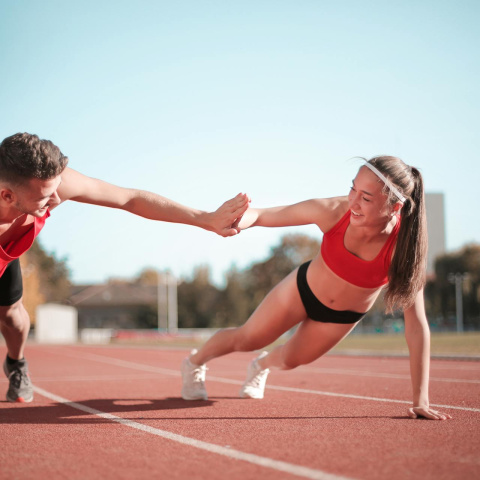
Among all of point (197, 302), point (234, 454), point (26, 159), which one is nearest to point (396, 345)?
point (234, 454)

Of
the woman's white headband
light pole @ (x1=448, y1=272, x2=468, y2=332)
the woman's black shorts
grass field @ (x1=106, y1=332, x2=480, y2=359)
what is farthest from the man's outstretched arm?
light pole @ (x1=448, y1=272, x2=468, y2=332)

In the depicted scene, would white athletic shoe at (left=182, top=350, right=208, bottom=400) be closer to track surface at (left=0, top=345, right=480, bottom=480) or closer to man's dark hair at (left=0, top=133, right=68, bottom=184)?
track surface at (left=0, top=345, right=480, bottom=480)

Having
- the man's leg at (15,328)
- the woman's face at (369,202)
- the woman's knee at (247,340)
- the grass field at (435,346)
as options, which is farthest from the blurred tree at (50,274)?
the woman's face at (369,202)

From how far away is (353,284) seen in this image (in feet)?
15.8

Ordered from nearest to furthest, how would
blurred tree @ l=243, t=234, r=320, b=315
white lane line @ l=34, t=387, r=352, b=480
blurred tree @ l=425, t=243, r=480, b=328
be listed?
white lane line @ l=34, t=387, r=352, b=480
blurred tree @ l=425, t=243, r=480, b=328
blurred tree @ l=243, t=234, r=320, b=315

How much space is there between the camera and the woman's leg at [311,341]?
514cm

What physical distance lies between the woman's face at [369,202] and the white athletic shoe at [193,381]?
2427mm

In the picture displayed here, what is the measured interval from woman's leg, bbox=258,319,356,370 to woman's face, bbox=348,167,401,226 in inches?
40.9

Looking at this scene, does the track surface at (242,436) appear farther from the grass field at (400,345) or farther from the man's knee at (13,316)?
the grass field at (400,345)

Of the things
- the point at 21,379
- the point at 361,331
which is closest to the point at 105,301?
the point at 361,331

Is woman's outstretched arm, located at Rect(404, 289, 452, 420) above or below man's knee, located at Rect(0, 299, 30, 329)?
below

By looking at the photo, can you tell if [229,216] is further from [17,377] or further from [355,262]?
[17,377]

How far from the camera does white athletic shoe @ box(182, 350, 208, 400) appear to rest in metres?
6.09

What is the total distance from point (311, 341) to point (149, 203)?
6.01ft
